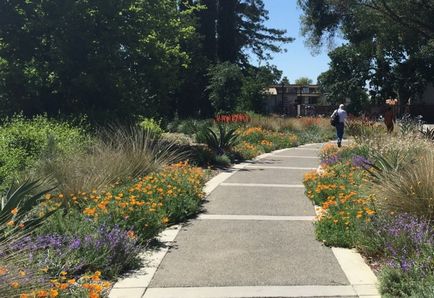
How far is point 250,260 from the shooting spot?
556cm

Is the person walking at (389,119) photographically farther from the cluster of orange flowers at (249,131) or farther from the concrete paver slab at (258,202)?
the concrete paver slab at (258,202)

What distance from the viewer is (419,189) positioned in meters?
6.00

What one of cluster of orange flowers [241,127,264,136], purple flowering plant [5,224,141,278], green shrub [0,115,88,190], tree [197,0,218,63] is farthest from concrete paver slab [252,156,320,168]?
tree [197,0,218,63]

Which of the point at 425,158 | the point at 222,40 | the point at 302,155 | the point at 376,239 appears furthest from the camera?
the point at 222,40

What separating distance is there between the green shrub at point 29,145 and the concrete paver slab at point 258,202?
111 inches

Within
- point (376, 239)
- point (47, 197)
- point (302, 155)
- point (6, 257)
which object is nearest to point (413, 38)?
point (302, 155)

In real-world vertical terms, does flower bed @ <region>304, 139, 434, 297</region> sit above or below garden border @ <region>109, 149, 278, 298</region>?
above

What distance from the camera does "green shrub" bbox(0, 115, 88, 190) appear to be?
838 cm

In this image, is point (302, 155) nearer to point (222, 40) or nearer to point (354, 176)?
point (354, 176)

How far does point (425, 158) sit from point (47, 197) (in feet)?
15.5

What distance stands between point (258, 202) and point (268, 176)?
3394mm

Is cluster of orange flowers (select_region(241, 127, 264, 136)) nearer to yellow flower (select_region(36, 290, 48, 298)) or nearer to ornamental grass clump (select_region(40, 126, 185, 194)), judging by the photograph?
ornamental grass clump (select_region(40, 126, 185, 194))

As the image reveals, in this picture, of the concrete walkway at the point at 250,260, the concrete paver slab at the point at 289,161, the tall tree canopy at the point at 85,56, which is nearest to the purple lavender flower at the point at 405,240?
the concrete walkway at the point at 250,260

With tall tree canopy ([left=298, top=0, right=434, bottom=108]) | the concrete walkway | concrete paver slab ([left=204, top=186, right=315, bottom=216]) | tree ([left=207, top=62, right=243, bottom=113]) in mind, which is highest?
tall tree canopy ([left=298, top=0, right=434, bottom=108])
